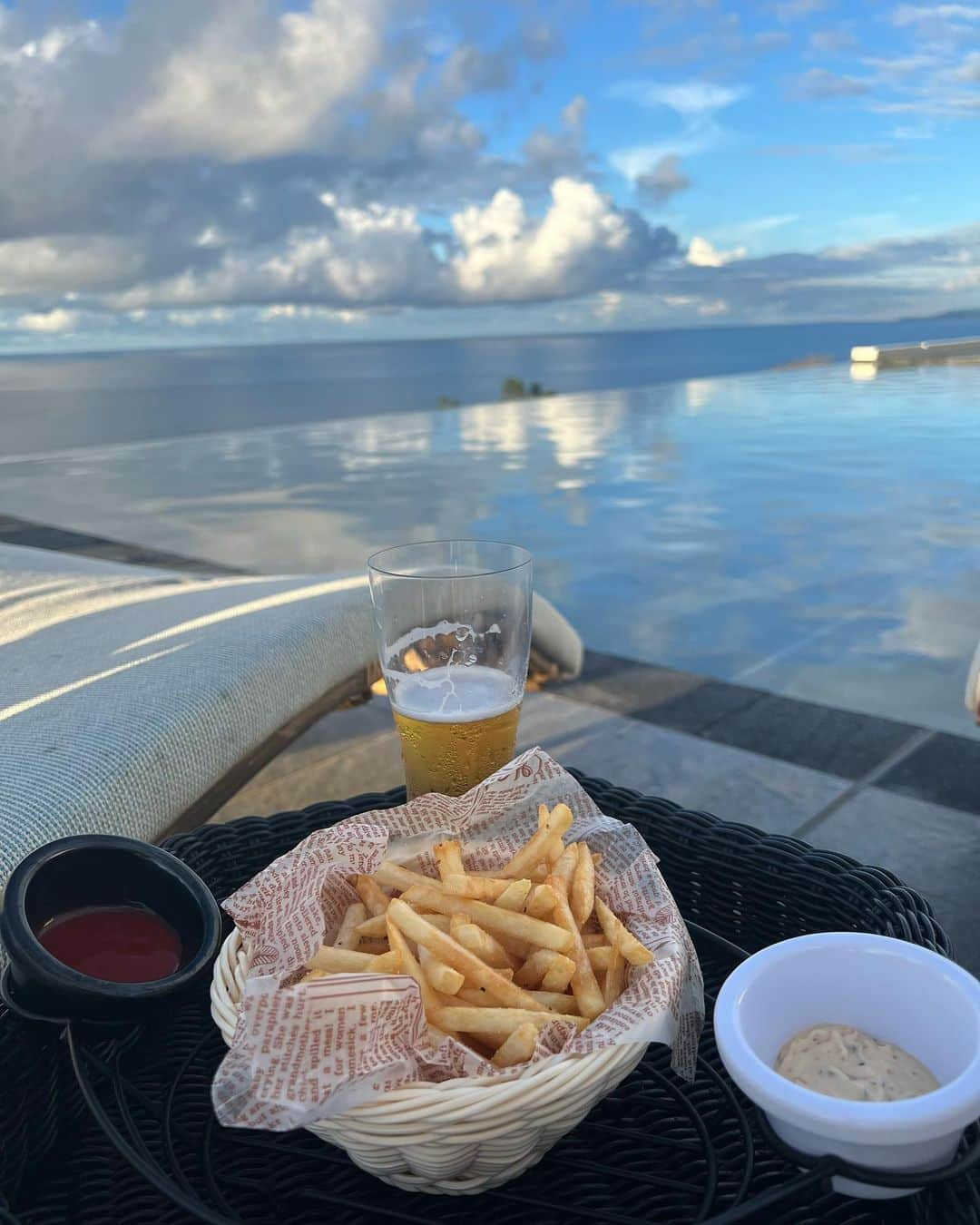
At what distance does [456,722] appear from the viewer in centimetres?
129

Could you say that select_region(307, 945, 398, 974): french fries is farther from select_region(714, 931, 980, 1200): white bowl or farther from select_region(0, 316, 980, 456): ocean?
select_region(0, 316, 980, 456): ocean

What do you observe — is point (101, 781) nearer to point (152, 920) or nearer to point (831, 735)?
point (152, 920)

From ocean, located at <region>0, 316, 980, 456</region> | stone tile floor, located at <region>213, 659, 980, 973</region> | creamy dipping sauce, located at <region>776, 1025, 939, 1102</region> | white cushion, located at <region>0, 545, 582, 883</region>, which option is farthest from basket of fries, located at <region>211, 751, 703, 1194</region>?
ocean, located at <region>0, 316, 980, 456</region>

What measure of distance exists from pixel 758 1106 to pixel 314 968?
0.38 meters

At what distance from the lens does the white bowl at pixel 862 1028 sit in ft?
2.34

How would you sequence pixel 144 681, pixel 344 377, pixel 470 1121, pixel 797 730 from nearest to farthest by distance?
pixel 470 1121, pixel 144 681, pixel 797 730, pixel 344 377

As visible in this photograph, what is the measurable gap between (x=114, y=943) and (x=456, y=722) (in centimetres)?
47

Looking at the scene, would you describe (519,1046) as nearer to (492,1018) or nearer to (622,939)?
(492,1018)

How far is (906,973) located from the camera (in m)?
0.87

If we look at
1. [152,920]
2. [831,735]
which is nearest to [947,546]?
[831,735]

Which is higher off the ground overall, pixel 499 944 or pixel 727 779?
pixel 499 944

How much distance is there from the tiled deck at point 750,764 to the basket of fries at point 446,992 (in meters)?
1.17

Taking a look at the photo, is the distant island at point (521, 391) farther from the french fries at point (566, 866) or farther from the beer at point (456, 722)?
the french fries at point (566, 866)

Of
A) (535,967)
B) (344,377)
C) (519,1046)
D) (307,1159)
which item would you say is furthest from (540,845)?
(344,377)
